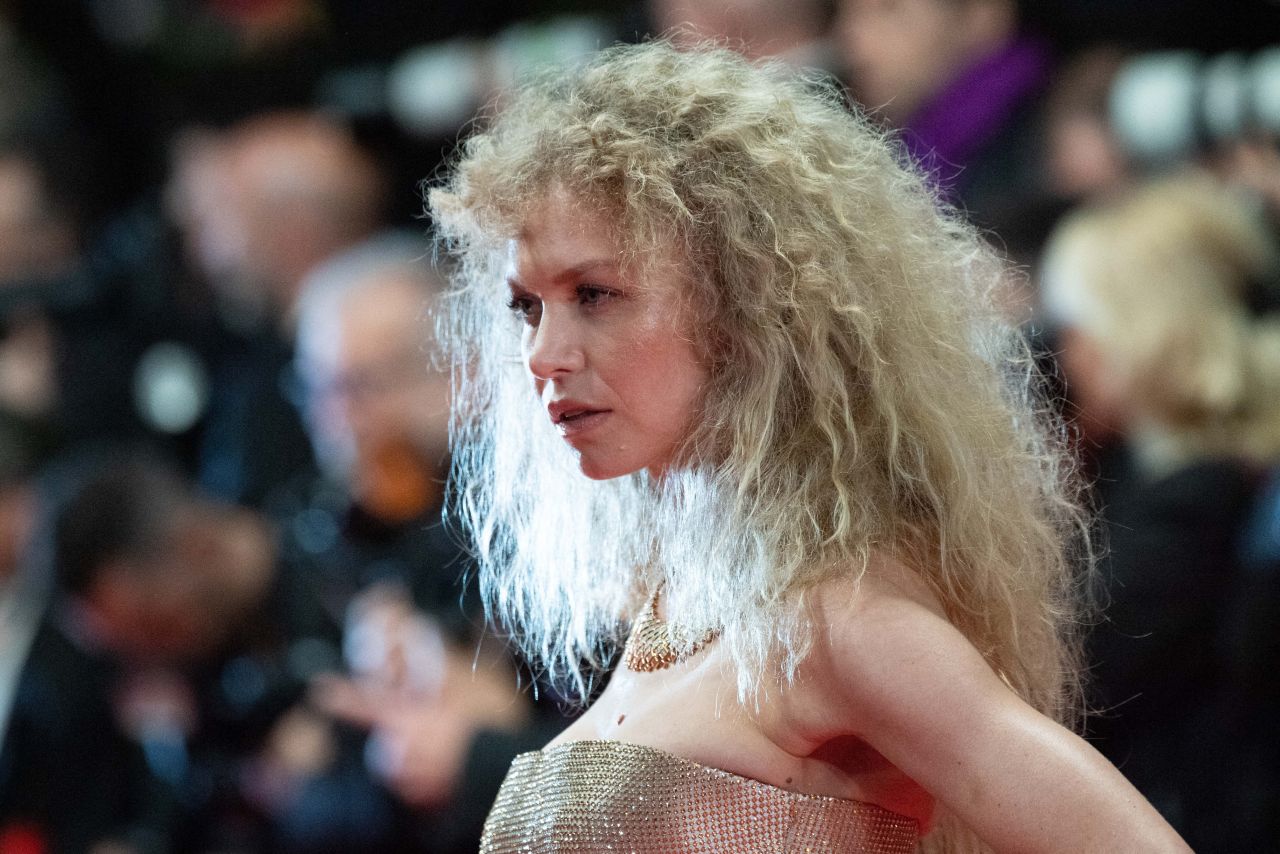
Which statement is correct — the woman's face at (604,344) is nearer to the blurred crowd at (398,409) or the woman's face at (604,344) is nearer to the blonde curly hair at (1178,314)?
the blurred crowd at (398,409)

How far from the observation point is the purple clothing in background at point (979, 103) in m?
3.52

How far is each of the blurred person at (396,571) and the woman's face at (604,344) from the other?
1067 millimetres

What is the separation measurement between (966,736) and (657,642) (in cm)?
46

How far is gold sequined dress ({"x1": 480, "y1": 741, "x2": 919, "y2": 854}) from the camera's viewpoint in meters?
1.62

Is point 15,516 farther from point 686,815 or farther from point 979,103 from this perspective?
point 686,815

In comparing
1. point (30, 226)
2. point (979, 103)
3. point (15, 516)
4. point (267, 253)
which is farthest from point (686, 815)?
point (30, 226)

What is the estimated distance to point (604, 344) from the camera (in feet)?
5.59

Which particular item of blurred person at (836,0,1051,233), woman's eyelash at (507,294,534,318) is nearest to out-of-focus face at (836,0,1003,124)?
blurred person at (836,0,1051,233)

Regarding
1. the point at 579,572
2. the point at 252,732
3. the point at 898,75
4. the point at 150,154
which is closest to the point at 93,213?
the point at 150,154

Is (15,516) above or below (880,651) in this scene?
below

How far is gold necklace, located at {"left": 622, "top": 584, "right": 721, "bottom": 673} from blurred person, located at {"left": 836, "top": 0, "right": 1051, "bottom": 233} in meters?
1.79

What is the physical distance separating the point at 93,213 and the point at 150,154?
1.08 feet

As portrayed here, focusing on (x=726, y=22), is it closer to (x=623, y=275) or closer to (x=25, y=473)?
(x=623, y=275)

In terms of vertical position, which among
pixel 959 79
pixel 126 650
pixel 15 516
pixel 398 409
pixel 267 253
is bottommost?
pixel 15 516
